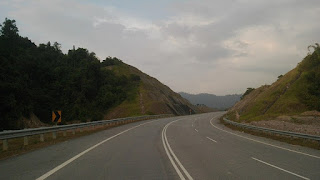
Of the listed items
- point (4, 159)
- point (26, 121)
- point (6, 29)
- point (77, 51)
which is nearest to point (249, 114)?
point (26, 121)

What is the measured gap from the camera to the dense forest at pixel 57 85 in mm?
52375

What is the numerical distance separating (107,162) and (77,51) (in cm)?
11556

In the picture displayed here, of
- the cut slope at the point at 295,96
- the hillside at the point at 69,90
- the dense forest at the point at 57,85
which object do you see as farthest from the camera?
the hillside at the point at 69,90

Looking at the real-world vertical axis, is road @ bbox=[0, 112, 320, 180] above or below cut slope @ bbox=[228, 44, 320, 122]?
below

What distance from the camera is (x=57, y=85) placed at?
8356 centimetres

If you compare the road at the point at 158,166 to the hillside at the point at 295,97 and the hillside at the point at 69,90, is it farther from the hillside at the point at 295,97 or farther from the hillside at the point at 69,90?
the hillside at the point at 69,90

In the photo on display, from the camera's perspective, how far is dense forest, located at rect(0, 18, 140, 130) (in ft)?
172

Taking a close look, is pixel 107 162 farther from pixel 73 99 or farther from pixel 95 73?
pixel 95 73

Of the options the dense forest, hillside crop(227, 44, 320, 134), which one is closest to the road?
hillside crop(227, 44, 320, 134)

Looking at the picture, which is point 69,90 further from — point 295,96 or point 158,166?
point 158,166

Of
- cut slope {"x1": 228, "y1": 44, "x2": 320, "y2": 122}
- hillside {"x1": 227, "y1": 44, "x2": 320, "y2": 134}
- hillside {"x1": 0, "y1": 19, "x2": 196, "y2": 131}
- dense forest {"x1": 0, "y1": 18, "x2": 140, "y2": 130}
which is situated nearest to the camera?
hillside {"x1": 227, "y1": 44, "x2": 320, "y2": 134}

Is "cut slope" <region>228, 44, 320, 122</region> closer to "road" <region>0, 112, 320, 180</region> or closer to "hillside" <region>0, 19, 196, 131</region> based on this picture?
"hillside" <region>0, 19, 196, 131</region>

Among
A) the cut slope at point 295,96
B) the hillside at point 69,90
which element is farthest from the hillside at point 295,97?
the hillside at point 69,90

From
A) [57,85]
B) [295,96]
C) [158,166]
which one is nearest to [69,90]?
[57,85]
